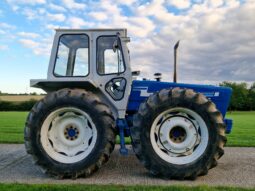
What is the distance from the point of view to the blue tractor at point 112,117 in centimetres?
643

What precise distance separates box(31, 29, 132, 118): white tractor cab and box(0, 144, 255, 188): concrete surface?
45.5 inches

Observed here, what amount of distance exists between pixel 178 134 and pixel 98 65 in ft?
6.83

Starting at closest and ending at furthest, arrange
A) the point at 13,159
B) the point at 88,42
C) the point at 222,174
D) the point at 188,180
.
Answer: the point at 188,180
the point at 222,174
the point at 88,42
the point at 13,159

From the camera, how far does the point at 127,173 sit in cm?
676

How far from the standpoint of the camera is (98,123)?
654 cm

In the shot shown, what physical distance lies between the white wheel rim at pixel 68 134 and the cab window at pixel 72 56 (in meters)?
0.87

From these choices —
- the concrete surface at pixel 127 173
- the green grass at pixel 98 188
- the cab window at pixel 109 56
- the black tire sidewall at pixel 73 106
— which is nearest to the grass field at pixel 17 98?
the concrete surface at pixel 127 173

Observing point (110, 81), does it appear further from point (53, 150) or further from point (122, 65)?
point (53, 150)

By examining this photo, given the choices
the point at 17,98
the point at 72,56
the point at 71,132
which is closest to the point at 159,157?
the point at 71,132

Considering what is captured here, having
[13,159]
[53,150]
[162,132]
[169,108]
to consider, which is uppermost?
[169,108]

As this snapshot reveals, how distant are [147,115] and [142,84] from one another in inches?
39.0

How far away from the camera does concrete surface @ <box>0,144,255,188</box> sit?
241 inches

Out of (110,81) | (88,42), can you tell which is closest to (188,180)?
(110,81)

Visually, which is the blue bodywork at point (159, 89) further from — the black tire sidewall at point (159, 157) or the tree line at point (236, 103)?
the tree line at point (236, 103)
